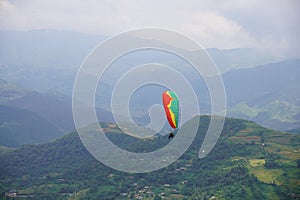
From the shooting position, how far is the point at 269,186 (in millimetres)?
56062

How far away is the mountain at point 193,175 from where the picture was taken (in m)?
57.2

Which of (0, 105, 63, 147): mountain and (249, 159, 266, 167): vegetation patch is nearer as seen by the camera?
(249, 159, 266, 167): vegetation patch

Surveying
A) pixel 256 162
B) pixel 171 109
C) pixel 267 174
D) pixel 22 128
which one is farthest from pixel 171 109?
pixel 22 128

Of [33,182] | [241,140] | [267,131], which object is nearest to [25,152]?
[33,182]

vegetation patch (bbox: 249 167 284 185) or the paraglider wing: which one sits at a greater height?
the paraglider wing

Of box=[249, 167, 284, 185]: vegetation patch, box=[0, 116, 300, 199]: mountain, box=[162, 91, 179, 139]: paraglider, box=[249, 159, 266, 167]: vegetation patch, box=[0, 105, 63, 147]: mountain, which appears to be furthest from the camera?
box=[0, 105, 63, 147]: mountain

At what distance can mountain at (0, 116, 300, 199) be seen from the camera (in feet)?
188

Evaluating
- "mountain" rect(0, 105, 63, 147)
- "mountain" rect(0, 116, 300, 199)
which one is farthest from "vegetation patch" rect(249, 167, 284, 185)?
"mountain" rect(0, 105, 63, 147)

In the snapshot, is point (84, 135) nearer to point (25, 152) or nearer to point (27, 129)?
point (25, 152)

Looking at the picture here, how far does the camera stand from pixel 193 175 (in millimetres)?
65938

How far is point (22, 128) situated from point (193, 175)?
122561mm

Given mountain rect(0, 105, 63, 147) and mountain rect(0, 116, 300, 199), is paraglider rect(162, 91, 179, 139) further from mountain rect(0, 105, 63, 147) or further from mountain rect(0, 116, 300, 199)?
mountain rect(0, 105, 63, 147)

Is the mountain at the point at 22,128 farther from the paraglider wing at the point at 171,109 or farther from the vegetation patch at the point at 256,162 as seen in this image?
the paraglider wing at the point at 171,109

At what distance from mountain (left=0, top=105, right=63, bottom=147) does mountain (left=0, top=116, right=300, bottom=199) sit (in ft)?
231
